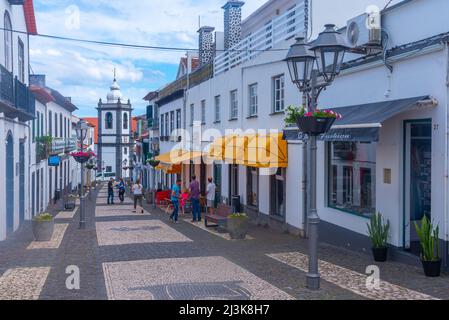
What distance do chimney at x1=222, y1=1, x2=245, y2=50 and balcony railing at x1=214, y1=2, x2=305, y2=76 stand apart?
6.82 ft

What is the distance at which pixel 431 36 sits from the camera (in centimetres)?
1012

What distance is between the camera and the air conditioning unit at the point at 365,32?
1152 centimetres

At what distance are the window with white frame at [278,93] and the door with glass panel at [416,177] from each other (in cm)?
655

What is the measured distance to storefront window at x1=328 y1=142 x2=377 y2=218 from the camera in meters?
12.6

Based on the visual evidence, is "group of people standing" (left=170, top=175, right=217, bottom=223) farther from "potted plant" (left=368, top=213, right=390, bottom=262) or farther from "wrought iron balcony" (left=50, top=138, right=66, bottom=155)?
"wrought iron balcony" (left=50, top=138, right=66, bottom=155)

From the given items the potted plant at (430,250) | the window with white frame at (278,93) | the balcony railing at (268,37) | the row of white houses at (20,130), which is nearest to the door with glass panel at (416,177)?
the potted plant at (430,250)

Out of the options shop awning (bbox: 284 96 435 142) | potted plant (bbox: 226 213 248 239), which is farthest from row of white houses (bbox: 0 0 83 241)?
shop awning (bbox: 284 96 435 142)

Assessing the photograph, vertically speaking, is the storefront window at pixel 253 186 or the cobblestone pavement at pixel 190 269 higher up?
the storefront window at pixel 253 186

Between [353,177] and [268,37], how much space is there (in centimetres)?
704

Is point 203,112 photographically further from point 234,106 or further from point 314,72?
point 314,72

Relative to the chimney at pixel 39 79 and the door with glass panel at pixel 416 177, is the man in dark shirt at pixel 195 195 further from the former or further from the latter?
the chimney at pixel 39 79

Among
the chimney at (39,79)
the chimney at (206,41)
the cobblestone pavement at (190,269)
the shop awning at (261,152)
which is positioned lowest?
the cobblestone pavement at (190,269)

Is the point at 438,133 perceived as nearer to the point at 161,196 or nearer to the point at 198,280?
the point at 198,280
